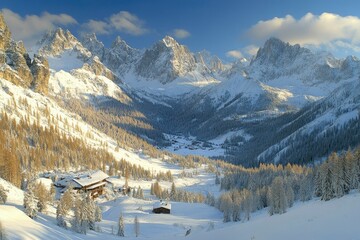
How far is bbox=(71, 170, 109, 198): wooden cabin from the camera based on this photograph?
141 m

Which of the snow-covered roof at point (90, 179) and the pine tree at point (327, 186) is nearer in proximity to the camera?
the pine tree at point (327, 186)

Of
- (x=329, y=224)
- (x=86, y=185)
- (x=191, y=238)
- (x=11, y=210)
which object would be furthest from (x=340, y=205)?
(x=86, y=185)

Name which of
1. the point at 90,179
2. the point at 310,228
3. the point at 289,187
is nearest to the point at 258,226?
the point at 310,228

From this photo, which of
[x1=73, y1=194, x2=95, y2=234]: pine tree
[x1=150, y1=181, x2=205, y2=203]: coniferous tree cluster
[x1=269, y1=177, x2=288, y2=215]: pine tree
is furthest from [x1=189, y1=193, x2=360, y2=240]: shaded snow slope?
[x1=150, y1=181, x2=205, y2=203]: coniferous tree cluster

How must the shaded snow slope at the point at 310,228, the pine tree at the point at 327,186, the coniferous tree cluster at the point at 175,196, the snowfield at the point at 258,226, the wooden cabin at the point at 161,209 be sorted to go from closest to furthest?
the shaded snow slope at the point at 310,228
the snowfield at the point at 258,226
the pine tree at the point at 327,186
the wooden cabin at the point at 161,209
the coniferous tree cluster at the point at 175,196

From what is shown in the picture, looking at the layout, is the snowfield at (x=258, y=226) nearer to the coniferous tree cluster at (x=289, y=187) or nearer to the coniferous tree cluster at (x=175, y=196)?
the coniferous tree cluster at (x=289, y=187)

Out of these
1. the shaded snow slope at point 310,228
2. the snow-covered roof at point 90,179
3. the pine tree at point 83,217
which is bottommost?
the pine tree at point 83,217

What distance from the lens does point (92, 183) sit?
5704 inches

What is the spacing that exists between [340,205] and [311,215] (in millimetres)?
4871

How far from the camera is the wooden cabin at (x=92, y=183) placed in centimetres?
14100

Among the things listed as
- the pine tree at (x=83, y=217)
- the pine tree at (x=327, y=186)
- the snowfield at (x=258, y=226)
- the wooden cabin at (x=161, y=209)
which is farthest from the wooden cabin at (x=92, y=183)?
the pine tree at (x=327, y=186)

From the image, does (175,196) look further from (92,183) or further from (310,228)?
(310,228)

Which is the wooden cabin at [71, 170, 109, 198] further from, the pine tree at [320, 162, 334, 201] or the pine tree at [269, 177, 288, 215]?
the pine tree at [320, 162, 334, 201]

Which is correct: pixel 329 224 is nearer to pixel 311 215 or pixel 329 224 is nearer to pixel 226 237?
pixel 311 215
